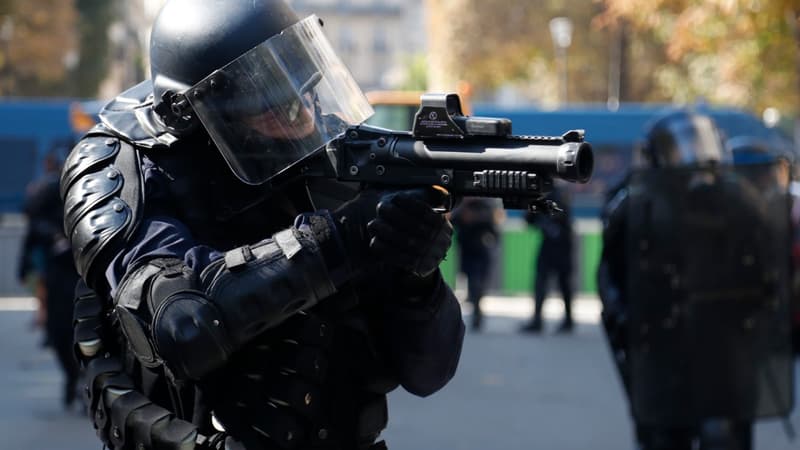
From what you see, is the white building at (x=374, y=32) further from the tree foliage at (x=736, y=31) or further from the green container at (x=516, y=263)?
the tree foliage at (x=736, y=31)

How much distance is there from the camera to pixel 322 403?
2564 mm

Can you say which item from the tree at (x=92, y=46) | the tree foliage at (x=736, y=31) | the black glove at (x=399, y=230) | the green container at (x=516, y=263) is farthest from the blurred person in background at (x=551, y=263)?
the tree at (x=92, y=46)

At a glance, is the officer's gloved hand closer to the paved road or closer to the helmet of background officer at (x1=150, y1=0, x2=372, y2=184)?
the helmet of background officer at (x1=150, y1=0, x2=372, y2=184)

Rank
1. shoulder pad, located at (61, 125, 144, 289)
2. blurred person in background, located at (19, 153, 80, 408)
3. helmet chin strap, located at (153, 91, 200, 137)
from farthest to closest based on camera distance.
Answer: blurred person in background, located at (19, 153, 80, 408) → helmet chin strap, located at (153, 91, 200, 137) → shoulder pad, located at (61, 125, 144, 289)

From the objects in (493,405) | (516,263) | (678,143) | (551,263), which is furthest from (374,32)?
(678,143)

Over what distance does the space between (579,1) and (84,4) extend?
1652 centimetres

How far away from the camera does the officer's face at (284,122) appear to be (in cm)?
258

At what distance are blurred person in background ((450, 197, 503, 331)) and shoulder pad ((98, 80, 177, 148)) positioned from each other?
9.96 meters

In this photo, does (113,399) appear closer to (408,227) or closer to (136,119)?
(136,119)

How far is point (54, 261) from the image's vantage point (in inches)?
328

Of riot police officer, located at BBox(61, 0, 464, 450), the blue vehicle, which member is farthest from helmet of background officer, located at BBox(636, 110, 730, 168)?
the blue vehicle

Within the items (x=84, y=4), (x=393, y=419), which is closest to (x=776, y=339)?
(x=393, y=419)

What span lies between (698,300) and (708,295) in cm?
5

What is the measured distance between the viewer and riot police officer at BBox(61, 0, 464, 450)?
7.79ft
